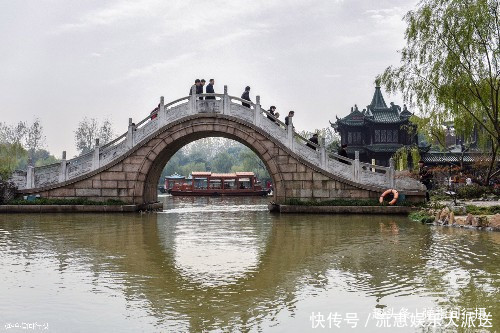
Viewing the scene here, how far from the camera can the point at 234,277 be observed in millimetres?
6008

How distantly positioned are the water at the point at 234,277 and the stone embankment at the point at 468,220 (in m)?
0.62

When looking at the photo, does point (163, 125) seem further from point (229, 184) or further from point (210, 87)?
point (229, 184)

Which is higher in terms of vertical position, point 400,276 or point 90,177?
point 90,177

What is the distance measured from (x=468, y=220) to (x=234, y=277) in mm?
7653

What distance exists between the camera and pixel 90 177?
17156mm

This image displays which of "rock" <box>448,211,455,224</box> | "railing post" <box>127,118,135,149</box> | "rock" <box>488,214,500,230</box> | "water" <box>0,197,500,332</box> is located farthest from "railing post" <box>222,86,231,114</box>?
Answer: "rock" <box>488,214,500,230</box>

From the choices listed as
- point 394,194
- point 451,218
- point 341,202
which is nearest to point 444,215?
point 451,218

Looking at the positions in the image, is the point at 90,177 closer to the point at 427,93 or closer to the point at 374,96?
the point at 427,93

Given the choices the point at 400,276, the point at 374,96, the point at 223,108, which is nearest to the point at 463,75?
the point at 223,108

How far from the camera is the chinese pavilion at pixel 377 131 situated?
34281 mm

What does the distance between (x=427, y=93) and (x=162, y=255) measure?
1144 centimetres

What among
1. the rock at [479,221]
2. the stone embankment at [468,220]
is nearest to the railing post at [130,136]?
the stone embankment at [468,220]

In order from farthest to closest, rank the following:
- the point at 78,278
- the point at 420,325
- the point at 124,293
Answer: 1. the point at 78,278
2. the point at 124,293
3. the point at 420,325

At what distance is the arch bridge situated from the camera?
16672 millimetres
